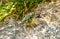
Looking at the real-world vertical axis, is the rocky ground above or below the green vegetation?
below

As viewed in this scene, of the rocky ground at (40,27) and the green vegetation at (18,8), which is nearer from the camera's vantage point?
Answer: the rocky ground at (40,27)

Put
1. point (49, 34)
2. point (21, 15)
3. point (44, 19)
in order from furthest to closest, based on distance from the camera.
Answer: point (21, 15) → point (44, 19) → point (49, 34)

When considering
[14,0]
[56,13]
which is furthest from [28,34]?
[14,0]

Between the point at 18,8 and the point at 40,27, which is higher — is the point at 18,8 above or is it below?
above

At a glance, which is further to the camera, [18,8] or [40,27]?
[18,8]

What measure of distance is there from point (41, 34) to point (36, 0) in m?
0.87

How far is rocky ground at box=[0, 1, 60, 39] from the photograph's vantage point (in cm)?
293

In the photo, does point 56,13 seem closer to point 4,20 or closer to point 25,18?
point 25,18

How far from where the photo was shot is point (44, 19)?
3166mm

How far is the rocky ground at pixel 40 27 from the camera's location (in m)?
2.93

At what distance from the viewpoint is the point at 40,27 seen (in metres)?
3.05

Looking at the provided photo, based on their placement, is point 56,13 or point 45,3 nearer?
point 56,13

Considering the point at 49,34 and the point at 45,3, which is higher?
the point at 45,3

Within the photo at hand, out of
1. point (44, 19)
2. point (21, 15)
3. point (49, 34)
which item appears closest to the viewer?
point (49, 34)
